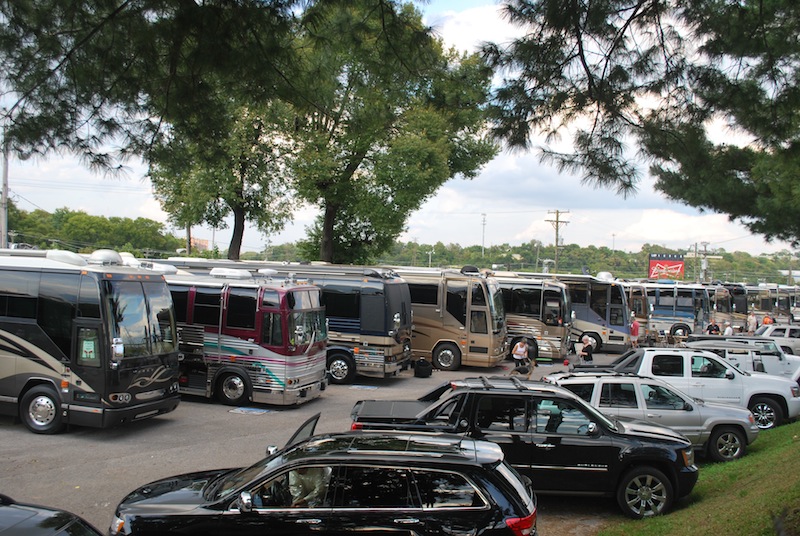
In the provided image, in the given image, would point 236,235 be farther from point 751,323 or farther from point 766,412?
point 751,323

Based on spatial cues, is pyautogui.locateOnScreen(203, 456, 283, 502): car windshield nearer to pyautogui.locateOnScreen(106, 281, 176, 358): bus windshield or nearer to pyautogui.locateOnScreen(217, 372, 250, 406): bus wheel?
pyautogui.locateOnScreen(106, 281, 176, 358): bus windshield

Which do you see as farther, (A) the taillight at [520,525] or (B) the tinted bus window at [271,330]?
(B) the tinted bus window at [271,330]

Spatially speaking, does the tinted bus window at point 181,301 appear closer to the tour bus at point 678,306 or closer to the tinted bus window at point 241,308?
the tinted bus window at point 241,308

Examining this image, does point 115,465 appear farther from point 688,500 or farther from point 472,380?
point 688,500

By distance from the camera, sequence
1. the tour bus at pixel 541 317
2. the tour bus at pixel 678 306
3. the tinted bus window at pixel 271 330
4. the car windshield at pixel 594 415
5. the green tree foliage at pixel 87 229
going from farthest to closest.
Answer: the green tree foliage at pixel 87 229
the tour bus at pixel 678 306
the tour bus at pixel 541 317
the tinted bus window at pixel 271 330
the car windshield at pixel 594 415

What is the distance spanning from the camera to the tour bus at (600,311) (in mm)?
28781

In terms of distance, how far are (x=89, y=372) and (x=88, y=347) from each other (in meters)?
0.45

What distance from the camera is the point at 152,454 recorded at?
423 inches

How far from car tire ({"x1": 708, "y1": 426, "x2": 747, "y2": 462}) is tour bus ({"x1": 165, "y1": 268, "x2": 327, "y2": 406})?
859 cm

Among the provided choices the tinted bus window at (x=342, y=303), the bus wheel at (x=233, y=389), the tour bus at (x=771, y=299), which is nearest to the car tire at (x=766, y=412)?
the tinted bus window at (x=342, y=303)

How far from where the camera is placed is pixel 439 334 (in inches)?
891

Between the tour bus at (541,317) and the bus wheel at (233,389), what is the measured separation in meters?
13.5

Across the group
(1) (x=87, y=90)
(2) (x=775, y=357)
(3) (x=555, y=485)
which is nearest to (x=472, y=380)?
(3) (x=555, y=485)

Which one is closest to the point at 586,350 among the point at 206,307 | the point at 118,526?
the point at 206,307
